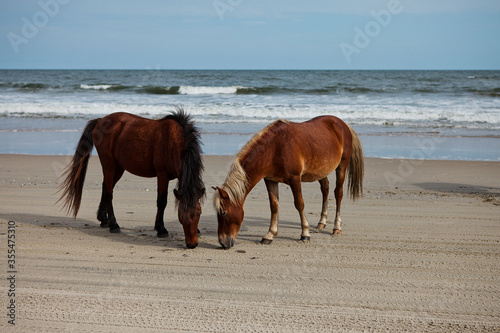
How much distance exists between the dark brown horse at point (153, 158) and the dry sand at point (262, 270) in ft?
1.29

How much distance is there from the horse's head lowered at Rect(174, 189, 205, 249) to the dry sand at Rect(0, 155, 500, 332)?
14 centimetres

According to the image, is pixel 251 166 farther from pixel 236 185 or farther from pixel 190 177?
pixel 190 177

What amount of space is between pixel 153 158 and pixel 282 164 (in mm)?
1476

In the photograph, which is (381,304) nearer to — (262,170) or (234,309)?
(234,309)

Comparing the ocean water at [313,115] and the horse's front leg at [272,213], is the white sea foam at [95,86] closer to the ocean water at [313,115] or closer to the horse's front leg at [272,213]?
the ocean water at [313,115]

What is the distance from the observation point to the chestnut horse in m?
5.42

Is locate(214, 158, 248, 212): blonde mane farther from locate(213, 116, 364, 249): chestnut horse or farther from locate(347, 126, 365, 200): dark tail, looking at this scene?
locate(347, 126, 365, 200): dark tail

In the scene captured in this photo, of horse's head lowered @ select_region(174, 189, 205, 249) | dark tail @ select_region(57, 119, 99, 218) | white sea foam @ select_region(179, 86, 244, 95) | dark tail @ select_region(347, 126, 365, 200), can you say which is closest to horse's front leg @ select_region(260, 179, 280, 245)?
horse's head lowered @ select_region(174, 189, 205, 249)

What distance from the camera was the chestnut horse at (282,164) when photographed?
5.42 m

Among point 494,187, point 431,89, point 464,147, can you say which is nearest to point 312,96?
point 431,89

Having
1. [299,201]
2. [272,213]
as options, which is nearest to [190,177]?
[272,213]

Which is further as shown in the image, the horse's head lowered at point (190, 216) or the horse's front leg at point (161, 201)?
the horse's front leg at point (161, 201)

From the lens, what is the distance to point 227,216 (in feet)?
17.6

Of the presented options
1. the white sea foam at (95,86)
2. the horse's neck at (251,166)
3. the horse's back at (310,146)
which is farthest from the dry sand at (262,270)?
the white sea foam at (95,86)
